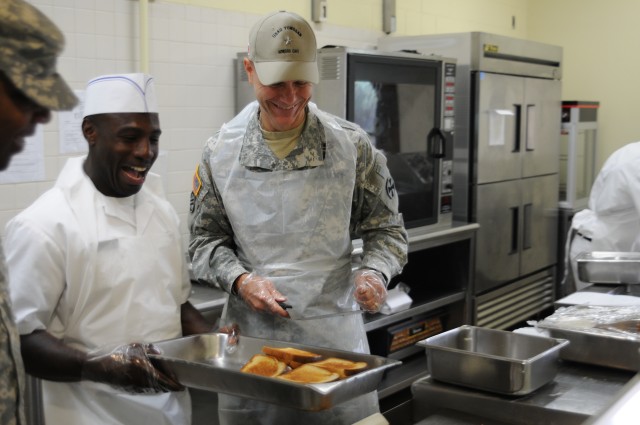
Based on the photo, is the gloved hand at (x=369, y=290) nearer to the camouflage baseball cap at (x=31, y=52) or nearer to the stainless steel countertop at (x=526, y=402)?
the stainless steel countertop at (x=526, y=402)

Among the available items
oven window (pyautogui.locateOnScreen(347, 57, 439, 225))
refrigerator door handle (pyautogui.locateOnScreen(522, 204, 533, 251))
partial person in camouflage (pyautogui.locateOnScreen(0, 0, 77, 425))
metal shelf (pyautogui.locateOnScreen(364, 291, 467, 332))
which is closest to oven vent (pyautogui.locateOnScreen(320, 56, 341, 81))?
oven window (pyautogui.locateOnScreen(347, 57, 439, 225))

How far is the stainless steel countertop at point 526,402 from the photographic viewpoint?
1791 millimetres

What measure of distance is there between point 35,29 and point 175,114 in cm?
257

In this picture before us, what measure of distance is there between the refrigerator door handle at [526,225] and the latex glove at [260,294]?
3.26 m

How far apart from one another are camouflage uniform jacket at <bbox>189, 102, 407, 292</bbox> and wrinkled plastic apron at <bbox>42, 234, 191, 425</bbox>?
0.27 meters

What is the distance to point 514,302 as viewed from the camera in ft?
16.6

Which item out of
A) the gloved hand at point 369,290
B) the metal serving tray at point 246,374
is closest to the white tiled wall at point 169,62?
the metal serving tray at point 246,374

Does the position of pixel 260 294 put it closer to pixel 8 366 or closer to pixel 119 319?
pixel 119 319

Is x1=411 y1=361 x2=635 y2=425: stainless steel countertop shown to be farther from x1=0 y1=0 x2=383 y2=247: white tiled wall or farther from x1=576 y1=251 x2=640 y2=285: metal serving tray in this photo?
x1=0 y1=0 x2=383 y2=247: white tiled wall

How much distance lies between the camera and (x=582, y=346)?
2.12 metres

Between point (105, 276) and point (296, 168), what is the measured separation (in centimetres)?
65

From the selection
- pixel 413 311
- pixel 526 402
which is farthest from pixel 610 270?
pixel 526 402

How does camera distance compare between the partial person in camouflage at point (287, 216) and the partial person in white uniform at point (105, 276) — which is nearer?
the partial person in white uniform at point (105, 276)

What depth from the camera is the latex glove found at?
2051 mm
